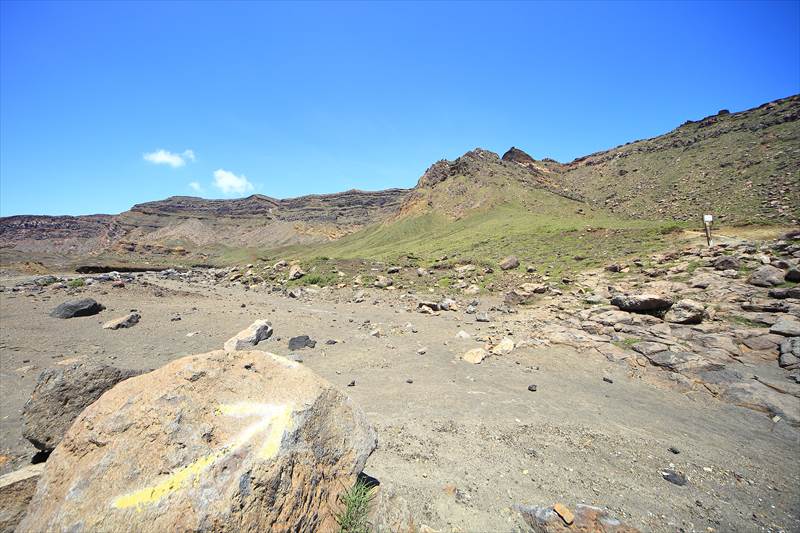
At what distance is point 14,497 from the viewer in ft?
9.12

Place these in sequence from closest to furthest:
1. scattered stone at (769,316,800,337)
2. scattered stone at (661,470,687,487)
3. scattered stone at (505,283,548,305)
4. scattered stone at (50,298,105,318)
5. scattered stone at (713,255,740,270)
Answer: scattered stone at (661,470,687,487)
scattered stone at (769,316,800,337)
scattered stone at (713,255,740,270)
scattered stone at (50,298,105,318)
scattered stone at (505,283,548,305)

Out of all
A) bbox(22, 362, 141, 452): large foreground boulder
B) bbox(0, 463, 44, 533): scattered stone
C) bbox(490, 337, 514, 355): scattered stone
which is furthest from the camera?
bbox(490, 337, 514, 355): scattered stone

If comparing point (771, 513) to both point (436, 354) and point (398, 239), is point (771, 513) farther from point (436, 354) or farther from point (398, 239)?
point (398, 239)

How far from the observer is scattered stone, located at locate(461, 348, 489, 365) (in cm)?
911

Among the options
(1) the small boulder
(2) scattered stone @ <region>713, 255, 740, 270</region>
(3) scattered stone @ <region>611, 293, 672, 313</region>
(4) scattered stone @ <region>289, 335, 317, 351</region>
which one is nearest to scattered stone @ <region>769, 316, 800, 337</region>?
(1) the small boulder

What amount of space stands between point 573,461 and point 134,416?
18.1 ft

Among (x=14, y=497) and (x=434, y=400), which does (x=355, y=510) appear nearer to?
(x=14, y=497)

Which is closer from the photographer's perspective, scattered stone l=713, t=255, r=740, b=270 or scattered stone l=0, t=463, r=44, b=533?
scattered stone l=0, t=463, r=44, b=533

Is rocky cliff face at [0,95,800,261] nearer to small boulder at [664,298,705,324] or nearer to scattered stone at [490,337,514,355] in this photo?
small boulder at [664,298,705,324]

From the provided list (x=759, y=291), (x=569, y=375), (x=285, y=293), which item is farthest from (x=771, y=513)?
(x=285, y=293)

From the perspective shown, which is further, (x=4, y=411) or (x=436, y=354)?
(x=436, y=354)

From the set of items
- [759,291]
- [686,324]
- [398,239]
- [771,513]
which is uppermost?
[398,239]

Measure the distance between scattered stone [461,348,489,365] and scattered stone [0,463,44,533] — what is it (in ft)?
26.7

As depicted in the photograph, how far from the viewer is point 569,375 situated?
820 cm
